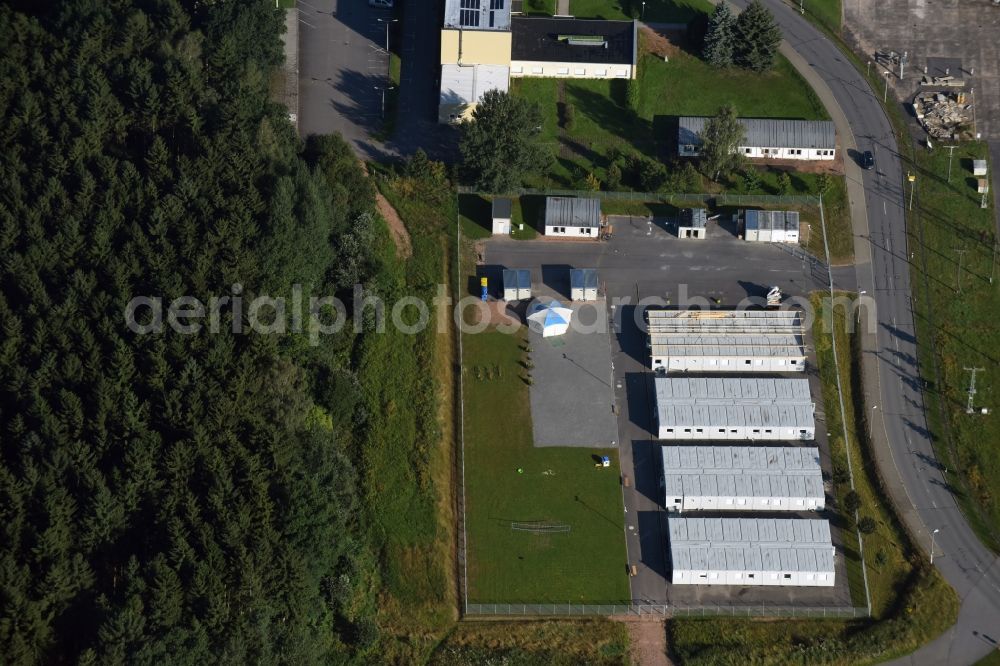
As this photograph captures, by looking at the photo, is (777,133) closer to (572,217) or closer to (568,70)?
(568,70)

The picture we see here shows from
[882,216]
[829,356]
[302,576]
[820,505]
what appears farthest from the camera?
[882,216]

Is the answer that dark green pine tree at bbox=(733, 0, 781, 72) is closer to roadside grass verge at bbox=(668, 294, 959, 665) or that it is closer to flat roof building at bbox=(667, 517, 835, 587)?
roadside grass verge at bbox=(668, 294, 959, 665)

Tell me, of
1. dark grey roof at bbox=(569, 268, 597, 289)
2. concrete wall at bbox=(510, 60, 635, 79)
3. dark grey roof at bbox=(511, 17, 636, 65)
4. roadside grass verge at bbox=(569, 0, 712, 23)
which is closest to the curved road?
roadside grass verge at bbox=(569, 0, 712, 23)

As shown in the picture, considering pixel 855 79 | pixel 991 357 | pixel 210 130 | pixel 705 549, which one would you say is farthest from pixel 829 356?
pixel 210 130

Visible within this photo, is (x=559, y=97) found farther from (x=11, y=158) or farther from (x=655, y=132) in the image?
(x=11, y=158)

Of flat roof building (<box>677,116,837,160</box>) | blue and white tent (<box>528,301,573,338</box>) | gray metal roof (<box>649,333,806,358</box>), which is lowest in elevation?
gray metal roof (<box>649,333,806,358</box>)

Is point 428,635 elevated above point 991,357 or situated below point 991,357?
below
